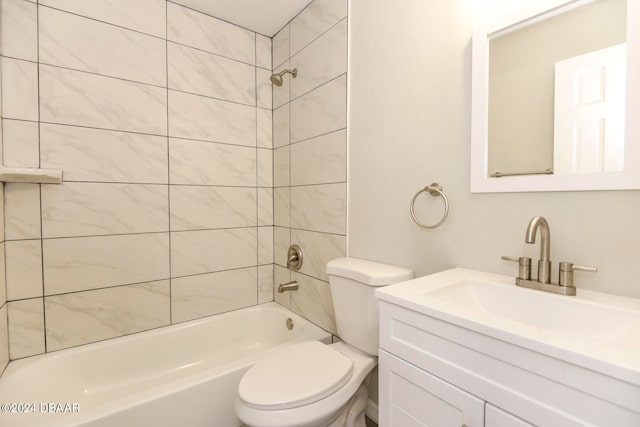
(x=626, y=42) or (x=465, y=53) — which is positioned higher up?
(x=465, y=53)

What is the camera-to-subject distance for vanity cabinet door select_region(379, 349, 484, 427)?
70 cm

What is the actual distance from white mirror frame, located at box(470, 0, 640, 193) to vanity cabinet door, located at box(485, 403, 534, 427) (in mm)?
646

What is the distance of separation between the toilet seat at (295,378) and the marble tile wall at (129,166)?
2.85 ft

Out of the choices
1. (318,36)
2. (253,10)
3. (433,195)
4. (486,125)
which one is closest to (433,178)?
(433,195)

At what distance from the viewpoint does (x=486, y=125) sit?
41.6 inches

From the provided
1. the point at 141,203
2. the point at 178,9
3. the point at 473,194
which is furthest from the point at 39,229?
the point at 473,194

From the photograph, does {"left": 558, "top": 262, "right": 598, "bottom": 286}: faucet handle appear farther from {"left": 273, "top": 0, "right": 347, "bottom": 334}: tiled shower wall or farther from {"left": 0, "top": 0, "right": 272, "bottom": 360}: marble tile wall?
{"left": 0, "top": 0, "right": 272, "bottom": 360}: marble tile wall

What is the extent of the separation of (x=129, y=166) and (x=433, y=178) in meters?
1.62

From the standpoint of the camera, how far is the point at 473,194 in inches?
43.4

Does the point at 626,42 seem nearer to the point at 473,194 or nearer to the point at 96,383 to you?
the point at 473,194

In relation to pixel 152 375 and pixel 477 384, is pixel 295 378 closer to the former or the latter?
pixel 477 384

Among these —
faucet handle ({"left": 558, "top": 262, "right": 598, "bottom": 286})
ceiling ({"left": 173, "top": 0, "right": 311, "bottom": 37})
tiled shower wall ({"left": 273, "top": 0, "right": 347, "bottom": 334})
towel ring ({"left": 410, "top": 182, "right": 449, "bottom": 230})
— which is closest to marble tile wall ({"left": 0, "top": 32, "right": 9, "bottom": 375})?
ceiling ({"left": 173, "top": 0, "right": 311, "bottom": 37})

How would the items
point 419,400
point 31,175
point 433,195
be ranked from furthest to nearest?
point 31,175 < point 433,195 < point 419,400

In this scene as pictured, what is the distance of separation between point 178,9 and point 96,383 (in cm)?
218
